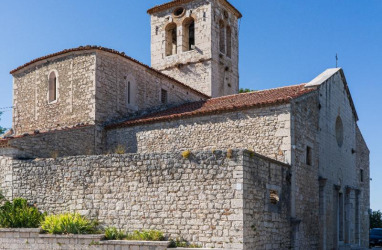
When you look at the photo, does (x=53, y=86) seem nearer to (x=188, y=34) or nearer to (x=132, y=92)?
(x=132, y=92)

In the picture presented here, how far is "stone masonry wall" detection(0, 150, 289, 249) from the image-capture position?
38.1 ft

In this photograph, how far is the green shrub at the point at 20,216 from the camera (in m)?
13.6

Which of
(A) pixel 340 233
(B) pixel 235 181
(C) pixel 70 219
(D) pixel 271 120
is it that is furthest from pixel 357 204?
A: (C) pixel 70 219

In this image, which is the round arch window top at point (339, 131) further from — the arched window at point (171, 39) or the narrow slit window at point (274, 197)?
the arched window at point (171, 39)

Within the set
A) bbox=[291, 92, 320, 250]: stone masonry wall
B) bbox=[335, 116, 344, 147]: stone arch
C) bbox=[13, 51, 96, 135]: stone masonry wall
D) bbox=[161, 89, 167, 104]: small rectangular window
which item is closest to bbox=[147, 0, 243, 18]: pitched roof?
bbox=[161, 89, 167, 104]: small rectangular window

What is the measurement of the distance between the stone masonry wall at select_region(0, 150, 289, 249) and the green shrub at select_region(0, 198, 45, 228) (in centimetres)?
32

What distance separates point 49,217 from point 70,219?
32.7 inches

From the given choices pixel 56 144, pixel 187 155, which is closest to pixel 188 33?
pixel 56 144

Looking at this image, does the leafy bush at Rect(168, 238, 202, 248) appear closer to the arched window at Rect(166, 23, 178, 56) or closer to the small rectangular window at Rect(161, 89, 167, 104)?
the small rectangular window at Rect(161, 89, 167, 104)

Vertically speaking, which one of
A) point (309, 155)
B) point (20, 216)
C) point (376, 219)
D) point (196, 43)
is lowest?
point (376, 219)

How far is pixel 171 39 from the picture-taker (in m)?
26.9

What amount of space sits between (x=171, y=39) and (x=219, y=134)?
41.6 feet

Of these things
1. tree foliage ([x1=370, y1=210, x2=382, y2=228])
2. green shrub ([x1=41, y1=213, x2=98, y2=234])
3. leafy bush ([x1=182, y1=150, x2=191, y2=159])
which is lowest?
tree foliage ([x1=370, y1=210, x2=382, y2=228])

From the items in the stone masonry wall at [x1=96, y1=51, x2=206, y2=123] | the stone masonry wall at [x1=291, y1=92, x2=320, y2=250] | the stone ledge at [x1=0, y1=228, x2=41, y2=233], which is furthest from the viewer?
the stone masonry wall at [x1=96, y1=51, x2=206, y2=123]
